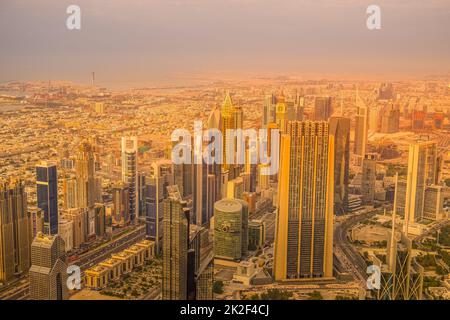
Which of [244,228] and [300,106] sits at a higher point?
[300,106]

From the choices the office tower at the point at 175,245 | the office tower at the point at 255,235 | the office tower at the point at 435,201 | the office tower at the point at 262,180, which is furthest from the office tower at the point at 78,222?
the office tower at the point at 435,201

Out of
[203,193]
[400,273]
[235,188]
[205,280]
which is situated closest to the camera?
[205,280]

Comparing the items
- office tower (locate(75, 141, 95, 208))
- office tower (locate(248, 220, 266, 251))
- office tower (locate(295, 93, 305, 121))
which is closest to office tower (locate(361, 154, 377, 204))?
office tower (locate(295, 93, 305, 121))

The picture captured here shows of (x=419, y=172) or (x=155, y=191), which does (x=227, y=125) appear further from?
(x=419, y=172)

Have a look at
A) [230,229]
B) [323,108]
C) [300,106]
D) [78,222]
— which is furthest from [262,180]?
[78,222]

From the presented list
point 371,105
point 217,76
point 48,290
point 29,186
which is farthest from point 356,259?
point 29,186

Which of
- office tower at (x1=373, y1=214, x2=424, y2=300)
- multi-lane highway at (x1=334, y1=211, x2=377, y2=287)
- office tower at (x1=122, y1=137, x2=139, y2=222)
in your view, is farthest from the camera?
office tower at (x1=122, y1=137, x2=139, y2=222)

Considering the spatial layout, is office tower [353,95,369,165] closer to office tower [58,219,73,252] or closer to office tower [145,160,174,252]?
office tower [145,160,174,252]

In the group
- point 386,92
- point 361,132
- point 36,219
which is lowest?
point 36,219
